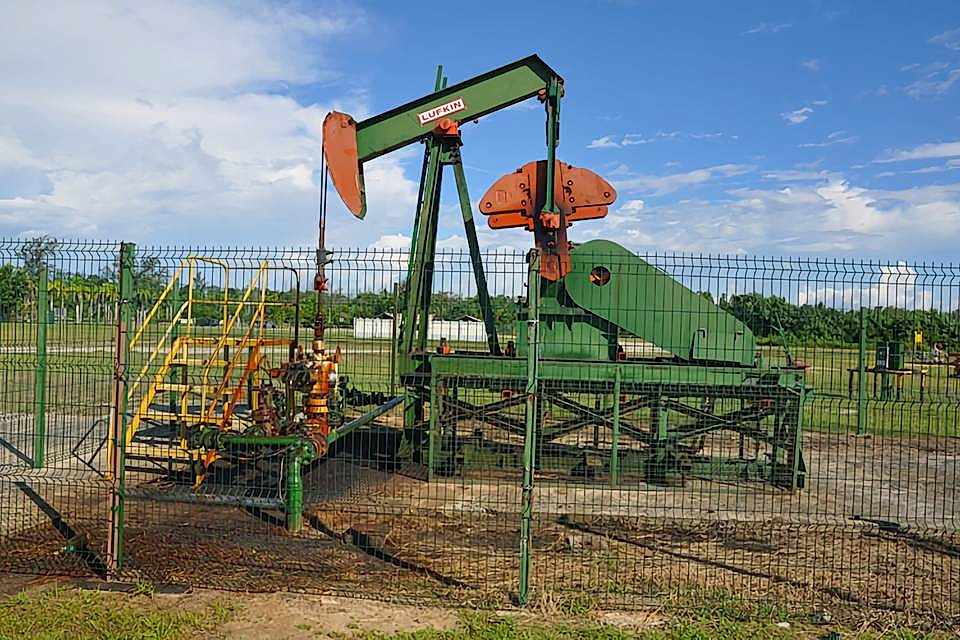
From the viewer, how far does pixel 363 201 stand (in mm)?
10906

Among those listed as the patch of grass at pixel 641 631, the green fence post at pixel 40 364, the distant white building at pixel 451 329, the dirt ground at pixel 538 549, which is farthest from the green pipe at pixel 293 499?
the green fence post at pixel 40 364

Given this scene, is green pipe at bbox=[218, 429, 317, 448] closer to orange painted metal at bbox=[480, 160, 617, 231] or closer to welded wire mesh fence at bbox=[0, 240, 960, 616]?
welded wire mesh fence at bbox=[0, 240, 960, 616]

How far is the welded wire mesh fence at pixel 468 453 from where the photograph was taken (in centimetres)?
699

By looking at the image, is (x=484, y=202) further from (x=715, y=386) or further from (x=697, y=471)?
(x=697, y=471)

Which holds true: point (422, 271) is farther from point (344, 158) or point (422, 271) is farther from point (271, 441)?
point (271, 441)

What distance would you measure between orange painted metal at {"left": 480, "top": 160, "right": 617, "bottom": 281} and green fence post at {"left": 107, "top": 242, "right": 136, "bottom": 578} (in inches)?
221

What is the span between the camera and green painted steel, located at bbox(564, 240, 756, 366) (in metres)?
11.0

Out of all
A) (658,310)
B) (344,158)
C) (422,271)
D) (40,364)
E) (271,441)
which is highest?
(344,158)

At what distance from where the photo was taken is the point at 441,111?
A: 11.3 m

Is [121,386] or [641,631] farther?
[121,386]

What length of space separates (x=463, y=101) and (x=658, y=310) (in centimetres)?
382

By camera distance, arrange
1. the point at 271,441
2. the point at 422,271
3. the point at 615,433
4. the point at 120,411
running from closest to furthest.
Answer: the point at 120,411 → the point at 271,441 → the point at 615,433 → the point at 422,271

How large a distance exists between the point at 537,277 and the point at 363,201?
5013 millimetres

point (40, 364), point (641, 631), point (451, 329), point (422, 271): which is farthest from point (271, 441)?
point (641, 631)
